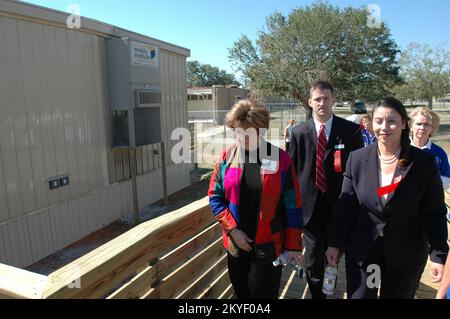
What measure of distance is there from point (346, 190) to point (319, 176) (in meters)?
0.51

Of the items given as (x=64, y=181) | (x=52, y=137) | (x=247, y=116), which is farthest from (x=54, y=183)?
(x=247, y=116)

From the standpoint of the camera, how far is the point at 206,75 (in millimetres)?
83688

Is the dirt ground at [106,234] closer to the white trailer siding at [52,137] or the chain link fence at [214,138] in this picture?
the white trailer siding at [52,137]

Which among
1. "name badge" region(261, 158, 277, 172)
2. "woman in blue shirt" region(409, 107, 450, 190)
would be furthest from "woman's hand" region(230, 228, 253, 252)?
"woman in blue shirt" region(409, 107, 450, 190)

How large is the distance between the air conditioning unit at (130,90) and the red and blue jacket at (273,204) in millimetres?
4817

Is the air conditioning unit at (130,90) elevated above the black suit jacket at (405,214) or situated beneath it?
elevated above

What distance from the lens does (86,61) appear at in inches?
235

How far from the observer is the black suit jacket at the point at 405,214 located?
1828mm

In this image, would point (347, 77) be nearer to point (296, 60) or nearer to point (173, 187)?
point (296, 60)

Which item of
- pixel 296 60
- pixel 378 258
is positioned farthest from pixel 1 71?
pixel 296 60

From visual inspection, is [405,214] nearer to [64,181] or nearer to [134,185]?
[64,181]

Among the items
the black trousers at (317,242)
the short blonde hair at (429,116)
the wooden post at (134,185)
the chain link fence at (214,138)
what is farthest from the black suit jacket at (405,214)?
the wooden post at (134,185)
